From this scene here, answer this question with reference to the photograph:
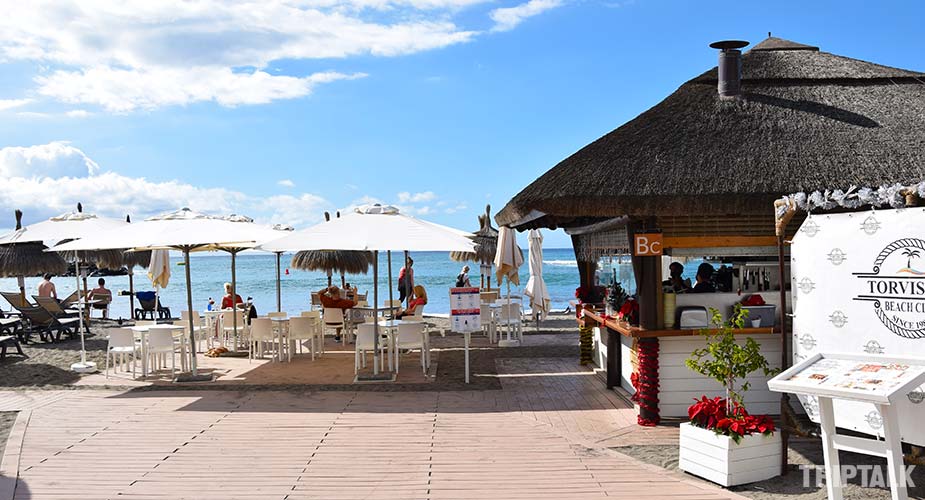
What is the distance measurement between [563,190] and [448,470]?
2773 millimetres

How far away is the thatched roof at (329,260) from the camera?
15.8 metres

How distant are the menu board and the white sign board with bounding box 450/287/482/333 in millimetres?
4508

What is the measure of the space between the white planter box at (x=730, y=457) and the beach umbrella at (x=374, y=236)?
3.65m

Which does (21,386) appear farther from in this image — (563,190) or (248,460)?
(563,190)

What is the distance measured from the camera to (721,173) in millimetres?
6621

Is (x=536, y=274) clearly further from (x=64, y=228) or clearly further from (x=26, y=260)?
(x=26, y=260)

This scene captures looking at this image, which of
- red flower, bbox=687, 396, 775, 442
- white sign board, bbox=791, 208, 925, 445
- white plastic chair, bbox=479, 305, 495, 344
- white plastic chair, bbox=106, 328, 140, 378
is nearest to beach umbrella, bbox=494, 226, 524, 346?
white plastic chair, bbox=479, 305, 495, 344

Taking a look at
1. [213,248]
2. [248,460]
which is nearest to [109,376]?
[213,248]

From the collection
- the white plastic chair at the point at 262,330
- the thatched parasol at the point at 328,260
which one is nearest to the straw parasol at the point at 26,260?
the thatched parasol at the point at 328,260

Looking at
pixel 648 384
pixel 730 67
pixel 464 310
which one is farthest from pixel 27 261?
pixel 730 67

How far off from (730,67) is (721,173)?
1659 mm

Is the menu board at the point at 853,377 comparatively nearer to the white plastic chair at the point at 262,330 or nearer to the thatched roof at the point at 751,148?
the thatched roof at the point at 751,148

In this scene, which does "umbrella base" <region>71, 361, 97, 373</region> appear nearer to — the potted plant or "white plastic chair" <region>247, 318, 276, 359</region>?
"white plastic chair" <region>247, 318, 276, 359</region>

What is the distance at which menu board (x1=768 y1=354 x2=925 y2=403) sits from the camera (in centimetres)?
408
